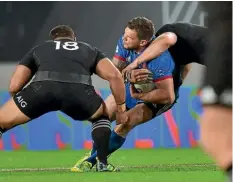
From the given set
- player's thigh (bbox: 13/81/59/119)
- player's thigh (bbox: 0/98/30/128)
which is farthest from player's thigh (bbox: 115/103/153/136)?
player's thigh (bbox: 0/98/30/128)

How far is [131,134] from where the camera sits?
12289 mm

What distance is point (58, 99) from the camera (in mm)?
6996

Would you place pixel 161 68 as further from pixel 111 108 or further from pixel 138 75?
pixel 111 108

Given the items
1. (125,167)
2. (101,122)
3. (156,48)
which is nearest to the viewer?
(101,122)

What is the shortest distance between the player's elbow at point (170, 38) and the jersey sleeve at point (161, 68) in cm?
19

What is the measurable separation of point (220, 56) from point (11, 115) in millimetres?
4678

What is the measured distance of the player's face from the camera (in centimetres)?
757

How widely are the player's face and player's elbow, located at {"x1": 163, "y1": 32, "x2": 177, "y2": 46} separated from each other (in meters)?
0.27

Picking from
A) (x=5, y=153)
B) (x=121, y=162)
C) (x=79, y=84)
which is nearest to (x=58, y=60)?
(x=79, y=84)

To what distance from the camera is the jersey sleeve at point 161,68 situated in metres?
7.70

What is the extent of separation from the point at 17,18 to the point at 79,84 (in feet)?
19.4

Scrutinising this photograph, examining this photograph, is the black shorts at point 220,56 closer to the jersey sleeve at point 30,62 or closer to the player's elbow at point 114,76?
the player's elbow at point 114,76

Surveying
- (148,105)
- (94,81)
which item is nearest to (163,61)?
(148,105)

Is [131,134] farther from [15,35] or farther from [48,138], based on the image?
[15,35]
